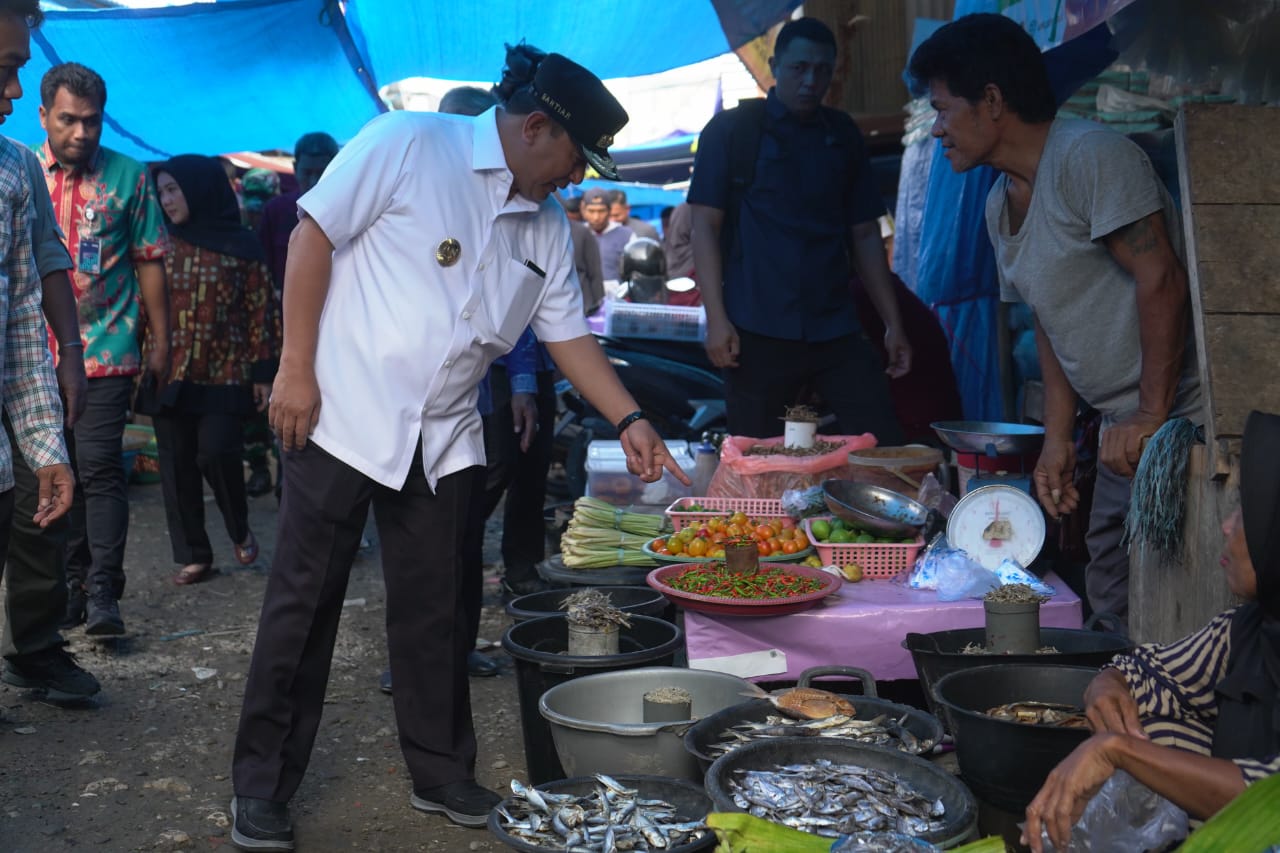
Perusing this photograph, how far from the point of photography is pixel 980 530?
443 cm

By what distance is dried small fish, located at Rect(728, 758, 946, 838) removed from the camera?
106 inches

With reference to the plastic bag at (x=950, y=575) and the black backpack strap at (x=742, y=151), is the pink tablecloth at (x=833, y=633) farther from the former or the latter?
the black backpack strap at (x=742, y=151)

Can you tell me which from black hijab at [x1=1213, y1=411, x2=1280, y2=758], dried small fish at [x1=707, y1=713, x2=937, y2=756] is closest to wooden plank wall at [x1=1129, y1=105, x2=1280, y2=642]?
black hijab at [x1=1213, y1=411, x2=1280, y2=758]

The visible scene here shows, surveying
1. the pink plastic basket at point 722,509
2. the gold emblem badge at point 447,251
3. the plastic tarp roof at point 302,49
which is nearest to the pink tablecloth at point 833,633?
the pink plastic basket at point 722,509

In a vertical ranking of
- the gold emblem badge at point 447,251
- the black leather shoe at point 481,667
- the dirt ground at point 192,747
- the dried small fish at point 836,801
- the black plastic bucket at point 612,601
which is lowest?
the dirt ground at point 192,747

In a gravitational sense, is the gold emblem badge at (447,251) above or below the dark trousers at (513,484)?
above

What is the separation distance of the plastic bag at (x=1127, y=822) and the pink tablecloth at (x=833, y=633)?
Answer: 4.85ft

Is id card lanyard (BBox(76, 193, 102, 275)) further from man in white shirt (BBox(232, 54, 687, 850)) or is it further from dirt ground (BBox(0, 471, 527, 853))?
man in white shirt (BBox(232, 54, 687, 850))

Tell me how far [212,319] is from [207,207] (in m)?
0.61

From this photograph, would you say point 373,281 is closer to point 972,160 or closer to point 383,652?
point 972,160

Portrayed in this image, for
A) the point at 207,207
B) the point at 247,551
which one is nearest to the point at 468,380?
the point at 207,207

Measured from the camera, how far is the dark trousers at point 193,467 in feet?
22.5

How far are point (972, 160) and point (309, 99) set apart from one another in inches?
269

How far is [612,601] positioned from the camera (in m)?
4.59
